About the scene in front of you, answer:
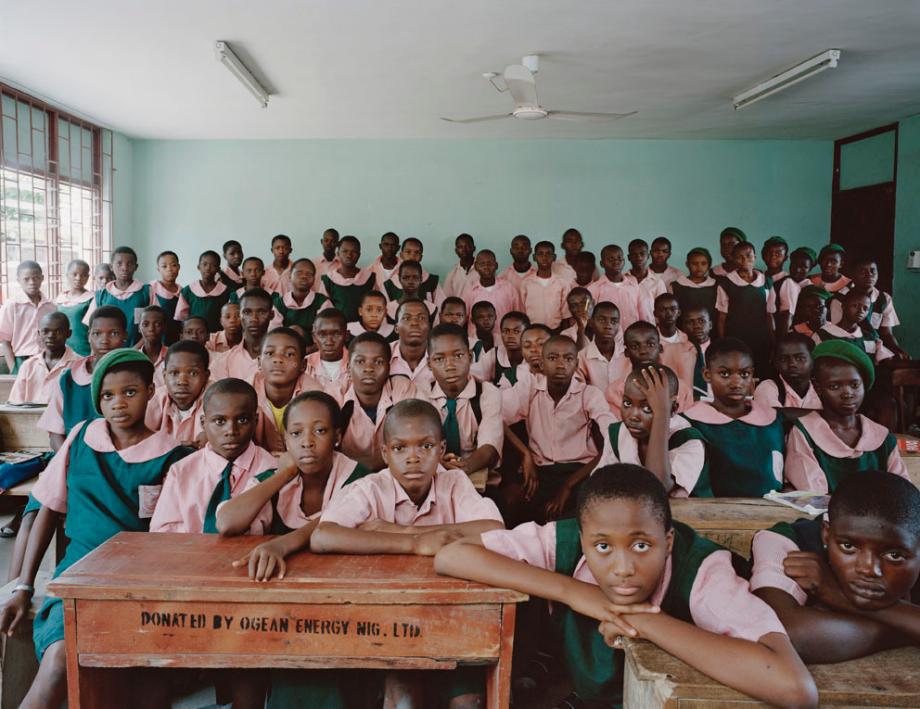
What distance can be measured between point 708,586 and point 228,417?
157 cm

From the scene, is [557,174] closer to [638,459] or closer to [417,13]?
[417,13]

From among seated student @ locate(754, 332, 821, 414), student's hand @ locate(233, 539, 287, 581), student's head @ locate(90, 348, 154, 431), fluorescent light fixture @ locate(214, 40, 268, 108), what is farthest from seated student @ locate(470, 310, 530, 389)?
student's hand @ locate(233, 539, 287, 581)

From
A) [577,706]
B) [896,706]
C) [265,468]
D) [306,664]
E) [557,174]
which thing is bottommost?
[577,706]

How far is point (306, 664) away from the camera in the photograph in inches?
59.4

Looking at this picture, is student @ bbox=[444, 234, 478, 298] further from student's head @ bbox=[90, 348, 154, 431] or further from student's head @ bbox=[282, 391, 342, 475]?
A: student's head @ bbox=[282, 391, 342, 475]

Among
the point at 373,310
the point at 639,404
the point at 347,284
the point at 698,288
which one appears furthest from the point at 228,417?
the point at 698,288

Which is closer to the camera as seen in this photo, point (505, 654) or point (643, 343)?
point (505, 654)

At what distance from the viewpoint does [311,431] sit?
2.04 meters

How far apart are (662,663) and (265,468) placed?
142 centimetres

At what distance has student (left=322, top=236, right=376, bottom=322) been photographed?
598 cm

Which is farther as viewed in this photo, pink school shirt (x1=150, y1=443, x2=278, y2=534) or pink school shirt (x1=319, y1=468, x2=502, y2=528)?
pink school shirt (x1=150, y1=443, x2=278, y2=534)

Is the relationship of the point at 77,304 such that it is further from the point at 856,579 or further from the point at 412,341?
the point at 856,579

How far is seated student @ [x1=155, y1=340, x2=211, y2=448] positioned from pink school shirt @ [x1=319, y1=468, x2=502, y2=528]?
3.93 ft

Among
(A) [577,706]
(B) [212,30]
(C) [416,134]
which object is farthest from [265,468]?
(C) [416,134]
